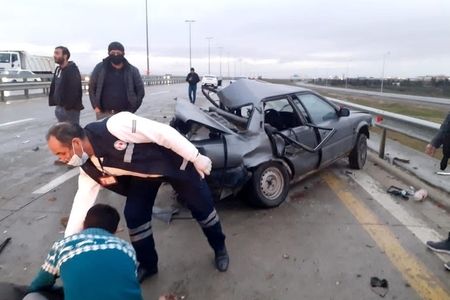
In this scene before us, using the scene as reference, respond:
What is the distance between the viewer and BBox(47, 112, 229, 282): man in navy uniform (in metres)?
2.76

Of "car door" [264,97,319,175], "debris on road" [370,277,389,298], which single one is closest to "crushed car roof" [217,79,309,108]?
"car door" [264,97,319,175]

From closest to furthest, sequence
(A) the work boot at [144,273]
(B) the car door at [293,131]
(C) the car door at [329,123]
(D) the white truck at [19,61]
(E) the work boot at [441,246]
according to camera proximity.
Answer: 1. (A) the work boot at [144,273]
2. (E) the work boot at [441,246]
3. (B) the car door at [293,131]
4. (C) the car door at [329,123]
5. (D) the white truck at [19,61]

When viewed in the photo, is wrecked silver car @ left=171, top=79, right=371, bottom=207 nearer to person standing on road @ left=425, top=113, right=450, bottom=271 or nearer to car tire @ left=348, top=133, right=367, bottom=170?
car tire @ left=348, top=133, right=367, bottom=170

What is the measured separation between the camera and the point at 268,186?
513cm

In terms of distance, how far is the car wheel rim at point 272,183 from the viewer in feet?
16.5

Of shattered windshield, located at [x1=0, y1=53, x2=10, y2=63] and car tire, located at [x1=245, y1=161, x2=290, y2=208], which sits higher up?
shattered windshield, located at [x1=0, y1=53, x2=10, y2=63]

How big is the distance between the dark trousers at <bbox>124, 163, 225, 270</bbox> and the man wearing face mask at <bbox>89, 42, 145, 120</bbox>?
316 centimetres

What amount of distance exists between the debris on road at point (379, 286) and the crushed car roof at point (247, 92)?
2643 millimetres

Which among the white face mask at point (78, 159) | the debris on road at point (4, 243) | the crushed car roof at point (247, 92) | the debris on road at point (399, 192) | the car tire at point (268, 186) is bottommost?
the debris on road at point (4, 243)

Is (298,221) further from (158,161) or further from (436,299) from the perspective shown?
(158,161)

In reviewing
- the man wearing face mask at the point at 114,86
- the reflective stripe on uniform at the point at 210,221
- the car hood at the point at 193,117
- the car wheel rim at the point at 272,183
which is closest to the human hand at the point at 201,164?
the reflective stripe on uniform at the point at 210,221

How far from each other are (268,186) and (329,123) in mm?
1768

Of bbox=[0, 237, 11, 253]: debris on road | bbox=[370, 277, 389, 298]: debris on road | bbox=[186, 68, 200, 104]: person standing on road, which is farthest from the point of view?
bbox=[186, 68, 200, 104]: person standing on road

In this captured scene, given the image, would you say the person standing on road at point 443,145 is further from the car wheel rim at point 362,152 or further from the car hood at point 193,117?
the car wheel rim at point 362,152
